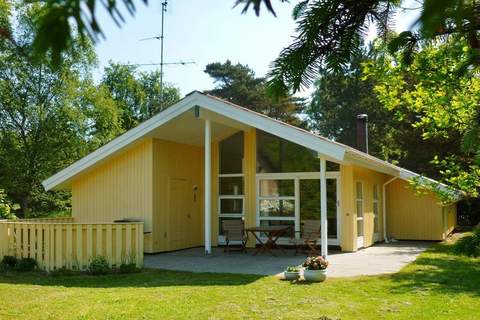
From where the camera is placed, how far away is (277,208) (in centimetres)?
1483

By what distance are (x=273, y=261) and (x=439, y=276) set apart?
372 centimetres

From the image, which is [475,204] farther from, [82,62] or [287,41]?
[287,41]


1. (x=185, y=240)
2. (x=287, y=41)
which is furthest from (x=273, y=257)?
(x=287, y=41)

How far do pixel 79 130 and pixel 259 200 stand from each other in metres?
13.1

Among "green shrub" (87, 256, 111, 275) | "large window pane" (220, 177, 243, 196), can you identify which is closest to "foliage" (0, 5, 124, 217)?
"large window pane" (220, 177, 243, 196)

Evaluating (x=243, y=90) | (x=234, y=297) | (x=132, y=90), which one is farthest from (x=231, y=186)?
(x=132, y=90)

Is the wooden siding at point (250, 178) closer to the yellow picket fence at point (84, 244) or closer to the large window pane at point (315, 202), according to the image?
the large window pane at point (315, 202)

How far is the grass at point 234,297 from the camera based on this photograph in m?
6.89

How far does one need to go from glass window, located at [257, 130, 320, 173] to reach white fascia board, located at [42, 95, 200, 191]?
3080 mm

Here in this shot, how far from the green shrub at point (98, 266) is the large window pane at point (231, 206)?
5700 mm

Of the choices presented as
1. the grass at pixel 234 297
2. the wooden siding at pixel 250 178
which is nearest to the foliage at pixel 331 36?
the grass at pixel 234 297

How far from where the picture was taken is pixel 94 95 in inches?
1016

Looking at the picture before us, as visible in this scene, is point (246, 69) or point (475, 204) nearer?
point (475, 204)

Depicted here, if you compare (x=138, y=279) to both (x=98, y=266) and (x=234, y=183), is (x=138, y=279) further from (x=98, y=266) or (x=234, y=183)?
(x=234, y=183)
